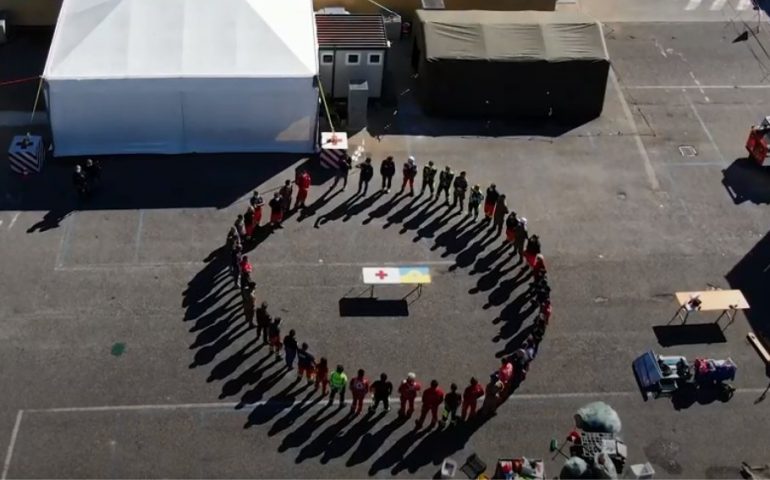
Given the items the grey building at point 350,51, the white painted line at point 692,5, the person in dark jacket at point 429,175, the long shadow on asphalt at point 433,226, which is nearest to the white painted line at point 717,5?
the white painted line at point 692,5

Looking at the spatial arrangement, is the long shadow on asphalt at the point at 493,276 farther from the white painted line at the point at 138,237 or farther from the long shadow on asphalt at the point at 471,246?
the white painted line at the point at 138,237

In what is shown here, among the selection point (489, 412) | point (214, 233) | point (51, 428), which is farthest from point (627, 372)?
point (51, 428)

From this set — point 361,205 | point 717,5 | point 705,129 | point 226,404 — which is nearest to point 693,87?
point 705,129

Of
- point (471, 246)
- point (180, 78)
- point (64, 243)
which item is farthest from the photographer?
point (180, 78)

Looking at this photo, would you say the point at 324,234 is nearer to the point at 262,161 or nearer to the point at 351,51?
the point at 262,161

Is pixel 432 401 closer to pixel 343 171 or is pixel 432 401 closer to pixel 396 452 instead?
pixel 396 452

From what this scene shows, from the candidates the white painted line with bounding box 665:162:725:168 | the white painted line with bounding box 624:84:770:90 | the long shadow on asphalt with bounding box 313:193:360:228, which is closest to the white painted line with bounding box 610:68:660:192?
the white painted line with bounding box 624:84:770:90
